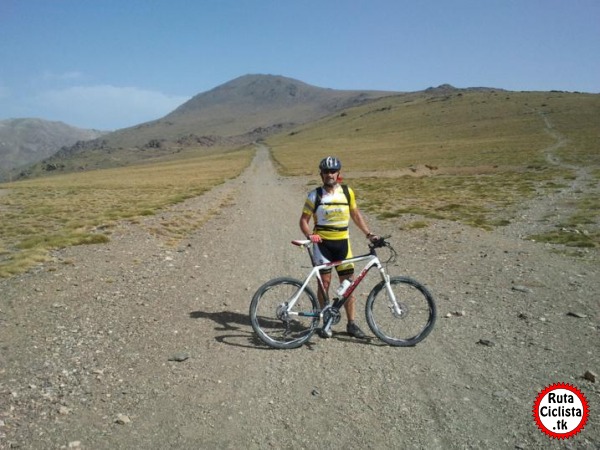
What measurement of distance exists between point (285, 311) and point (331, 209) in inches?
77.5

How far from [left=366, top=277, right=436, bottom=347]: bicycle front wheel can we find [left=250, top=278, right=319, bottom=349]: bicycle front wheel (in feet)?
3.65

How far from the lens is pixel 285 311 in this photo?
714 centimetres

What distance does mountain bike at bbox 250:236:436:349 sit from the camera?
7.10 meters

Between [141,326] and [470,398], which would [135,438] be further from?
[470,398]

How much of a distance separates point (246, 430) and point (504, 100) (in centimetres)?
20985

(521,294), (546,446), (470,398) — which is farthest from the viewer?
(521,294)

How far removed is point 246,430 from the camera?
16.5 ft

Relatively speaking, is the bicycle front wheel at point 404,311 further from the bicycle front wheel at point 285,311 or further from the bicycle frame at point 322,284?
the bicycle front wheel at point 285,311

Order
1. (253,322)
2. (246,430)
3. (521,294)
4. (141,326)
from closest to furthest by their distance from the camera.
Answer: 1. (246,430)
2. (253,322)
3. (141,326)
4. (521,294)

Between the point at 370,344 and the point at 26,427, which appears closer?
the point at 26,427

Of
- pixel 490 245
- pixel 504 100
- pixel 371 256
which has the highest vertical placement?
pixel 504 100

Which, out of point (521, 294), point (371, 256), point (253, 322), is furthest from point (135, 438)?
point (521, 294)

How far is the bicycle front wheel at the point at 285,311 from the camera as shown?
23.2ft

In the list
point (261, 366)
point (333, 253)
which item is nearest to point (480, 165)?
point (333, 253)
